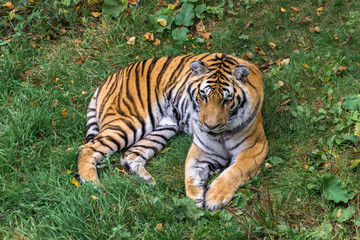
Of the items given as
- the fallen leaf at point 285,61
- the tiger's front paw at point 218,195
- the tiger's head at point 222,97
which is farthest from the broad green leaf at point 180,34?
the tiger's front paw at point 218,195

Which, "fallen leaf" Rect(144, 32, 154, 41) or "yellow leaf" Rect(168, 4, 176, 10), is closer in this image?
"fallen leaf" Rect(144, 32, 154, 41)

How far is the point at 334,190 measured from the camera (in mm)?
3645

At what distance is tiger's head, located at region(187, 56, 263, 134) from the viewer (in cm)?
390

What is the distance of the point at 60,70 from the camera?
5.70m

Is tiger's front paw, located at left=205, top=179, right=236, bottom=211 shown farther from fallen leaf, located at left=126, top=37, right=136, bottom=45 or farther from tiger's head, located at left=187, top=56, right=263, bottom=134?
fallen leaf, located at left=126, top=37, right=136, bottom=45

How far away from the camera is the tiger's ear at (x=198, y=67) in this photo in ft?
13.6

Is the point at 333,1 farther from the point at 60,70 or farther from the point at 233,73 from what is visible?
the point at 60,70

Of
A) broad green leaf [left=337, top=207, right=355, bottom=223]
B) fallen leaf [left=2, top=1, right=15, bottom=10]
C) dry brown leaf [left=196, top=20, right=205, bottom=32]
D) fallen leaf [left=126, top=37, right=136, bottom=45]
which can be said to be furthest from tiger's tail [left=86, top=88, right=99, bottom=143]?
broad green leaf [left=337, top=207, right=355, bottom=223]

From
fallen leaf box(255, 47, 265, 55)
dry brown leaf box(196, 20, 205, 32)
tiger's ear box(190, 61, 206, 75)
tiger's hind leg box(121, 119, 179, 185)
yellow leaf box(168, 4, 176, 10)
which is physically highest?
tiger's ear box(190, 61, 206, 75)

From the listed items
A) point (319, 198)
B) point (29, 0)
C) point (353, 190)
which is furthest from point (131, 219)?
point (29, 0)

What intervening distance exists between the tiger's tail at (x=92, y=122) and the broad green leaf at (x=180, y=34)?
4.55 feet

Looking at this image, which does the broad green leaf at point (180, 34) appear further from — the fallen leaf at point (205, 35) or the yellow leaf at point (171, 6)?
the yellow leaf at point (171, 6)

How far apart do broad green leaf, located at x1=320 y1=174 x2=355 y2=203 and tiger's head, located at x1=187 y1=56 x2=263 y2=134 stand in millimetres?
898

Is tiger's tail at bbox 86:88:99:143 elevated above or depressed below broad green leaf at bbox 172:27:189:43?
below
